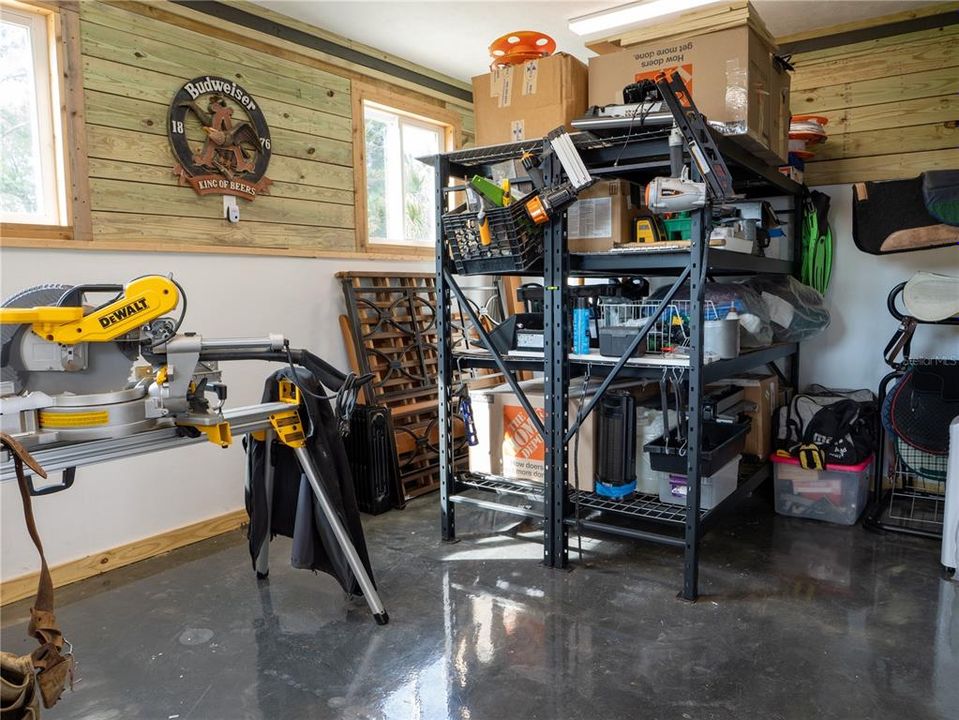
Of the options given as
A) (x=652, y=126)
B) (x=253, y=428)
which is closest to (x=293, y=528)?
(x=253, y=428)

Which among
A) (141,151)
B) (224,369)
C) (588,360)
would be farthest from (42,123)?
(588,360)

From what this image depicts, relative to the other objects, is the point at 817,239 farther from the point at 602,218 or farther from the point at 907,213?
the point at 602,218

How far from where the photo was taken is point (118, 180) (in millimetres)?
3113

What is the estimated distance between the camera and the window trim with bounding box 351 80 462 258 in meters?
4.27

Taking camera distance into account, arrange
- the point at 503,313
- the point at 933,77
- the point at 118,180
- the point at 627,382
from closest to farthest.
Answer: the point at 118,180, the point at 627,382, the point at 933,77, the point at 503,313

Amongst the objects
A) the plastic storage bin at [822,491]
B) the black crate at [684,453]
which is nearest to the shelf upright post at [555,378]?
the black crate at [684,453]

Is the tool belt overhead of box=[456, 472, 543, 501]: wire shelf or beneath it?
overhead

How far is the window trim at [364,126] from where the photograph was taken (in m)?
4.27

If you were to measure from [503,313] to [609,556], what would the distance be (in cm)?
244

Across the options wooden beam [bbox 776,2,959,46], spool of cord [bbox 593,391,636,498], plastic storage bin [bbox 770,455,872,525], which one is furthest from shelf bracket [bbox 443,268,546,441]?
wooden beam [bbox 776,2,959,46]

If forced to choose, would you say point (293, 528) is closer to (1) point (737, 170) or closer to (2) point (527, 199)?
(2) point (527, 199)

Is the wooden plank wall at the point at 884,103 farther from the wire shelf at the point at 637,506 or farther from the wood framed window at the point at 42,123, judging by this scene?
the wood framed window at the point at 42,123

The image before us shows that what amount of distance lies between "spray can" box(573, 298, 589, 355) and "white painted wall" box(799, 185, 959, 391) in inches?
80.0

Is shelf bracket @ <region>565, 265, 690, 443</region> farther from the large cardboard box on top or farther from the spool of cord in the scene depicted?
the large cardboard box on top
